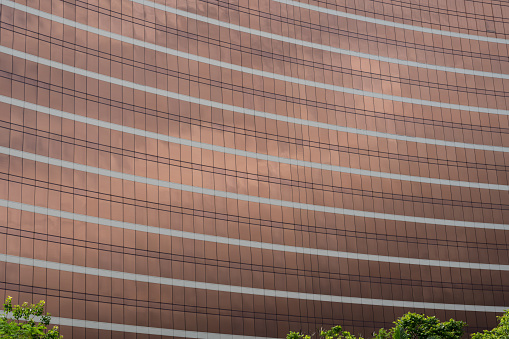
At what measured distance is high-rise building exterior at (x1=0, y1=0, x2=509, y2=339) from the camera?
65750 mm

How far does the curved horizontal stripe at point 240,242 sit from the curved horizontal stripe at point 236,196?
3941 mm

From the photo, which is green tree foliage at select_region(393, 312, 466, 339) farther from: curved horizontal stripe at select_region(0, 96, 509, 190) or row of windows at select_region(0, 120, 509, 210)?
curved horizontal stripe at select_region(0, 96, 509, 190)

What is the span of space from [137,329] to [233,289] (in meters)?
9.64

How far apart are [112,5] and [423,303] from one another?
41234 mm

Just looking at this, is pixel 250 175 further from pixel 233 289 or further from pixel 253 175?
pixel 233 289

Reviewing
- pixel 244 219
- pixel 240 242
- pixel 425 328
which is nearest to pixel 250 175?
pixel 244 219

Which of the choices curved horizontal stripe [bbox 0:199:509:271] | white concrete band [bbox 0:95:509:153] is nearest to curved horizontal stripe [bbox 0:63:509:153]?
white concrete band [bbox 0:95:509:153]

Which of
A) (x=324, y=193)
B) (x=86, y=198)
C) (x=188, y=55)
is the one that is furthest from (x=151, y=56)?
(x=324, y=193)

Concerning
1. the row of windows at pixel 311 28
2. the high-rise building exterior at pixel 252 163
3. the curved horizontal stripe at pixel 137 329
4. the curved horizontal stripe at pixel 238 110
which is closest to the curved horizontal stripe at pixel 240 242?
the high-rise building exterior at pixel 252 163

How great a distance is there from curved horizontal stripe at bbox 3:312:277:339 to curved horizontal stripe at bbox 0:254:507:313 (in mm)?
3854

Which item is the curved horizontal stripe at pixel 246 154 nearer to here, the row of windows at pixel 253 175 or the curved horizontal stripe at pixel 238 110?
the row of windows at pixel 253 175

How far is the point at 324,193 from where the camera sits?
77.6m

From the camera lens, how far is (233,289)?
70.8 m

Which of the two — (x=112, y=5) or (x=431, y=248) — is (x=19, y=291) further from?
(x=431, y=248)
